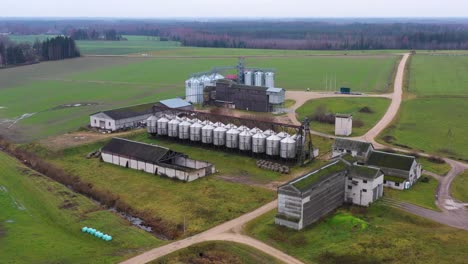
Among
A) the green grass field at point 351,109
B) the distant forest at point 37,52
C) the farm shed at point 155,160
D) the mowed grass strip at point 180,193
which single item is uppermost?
the distant forest at point 37,52

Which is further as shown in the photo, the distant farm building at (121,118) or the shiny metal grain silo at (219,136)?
the distant farm building at (121,118)

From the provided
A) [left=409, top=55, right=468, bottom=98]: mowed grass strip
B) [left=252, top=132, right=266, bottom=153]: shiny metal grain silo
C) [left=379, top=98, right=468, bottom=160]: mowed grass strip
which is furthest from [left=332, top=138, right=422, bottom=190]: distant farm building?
[left=409, top=55, right=468, bottom=98]: mowed grass strip

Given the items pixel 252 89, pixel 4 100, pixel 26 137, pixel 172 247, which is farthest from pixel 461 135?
pixel 4 100

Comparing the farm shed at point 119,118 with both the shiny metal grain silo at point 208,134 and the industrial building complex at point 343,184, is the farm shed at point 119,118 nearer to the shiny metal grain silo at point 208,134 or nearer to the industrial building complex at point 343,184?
the shiny metal grain silo at point 208,134

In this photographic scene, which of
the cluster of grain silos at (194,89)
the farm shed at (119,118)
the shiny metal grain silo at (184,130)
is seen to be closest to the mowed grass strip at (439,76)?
the cluster of grain silos at (194,89)

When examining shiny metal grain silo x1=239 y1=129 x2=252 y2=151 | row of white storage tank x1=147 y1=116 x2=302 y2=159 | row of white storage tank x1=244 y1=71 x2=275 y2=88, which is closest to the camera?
row of white storage tank x1=147 y1=116 x2=302 y2=159

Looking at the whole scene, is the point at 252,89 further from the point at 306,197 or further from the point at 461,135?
the point at 306,197

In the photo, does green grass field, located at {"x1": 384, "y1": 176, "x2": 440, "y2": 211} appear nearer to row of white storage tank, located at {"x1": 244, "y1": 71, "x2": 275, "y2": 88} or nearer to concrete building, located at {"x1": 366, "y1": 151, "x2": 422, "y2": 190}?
concrete building, located at {"x1": 366, "y1": 151, "x2": 422, "y2": 190}
